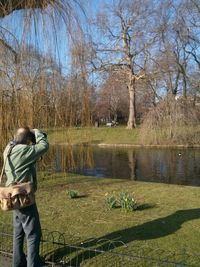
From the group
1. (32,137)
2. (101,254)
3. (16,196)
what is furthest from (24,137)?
(101,254)

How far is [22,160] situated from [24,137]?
0.27 m

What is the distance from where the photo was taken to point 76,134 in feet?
25.4

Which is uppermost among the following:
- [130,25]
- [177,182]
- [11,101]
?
[130,25]

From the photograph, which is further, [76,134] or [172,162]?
[172,162]

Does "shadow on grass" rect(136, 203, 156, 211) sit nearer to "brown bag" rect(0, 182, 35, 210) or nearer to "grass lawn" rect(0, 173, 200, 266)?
"grass lawn" rect(0, 173, 200, 266)

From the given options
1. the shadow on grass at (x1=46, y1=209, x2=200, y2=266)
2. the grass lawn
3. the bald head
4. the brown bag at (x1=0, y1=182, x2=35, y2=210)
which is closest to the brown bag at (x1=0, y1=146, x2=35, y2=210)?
the brown bag at (x1=0, y1=182, x2=35, y2=210)

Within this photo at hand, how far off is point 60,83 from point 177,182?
944cm

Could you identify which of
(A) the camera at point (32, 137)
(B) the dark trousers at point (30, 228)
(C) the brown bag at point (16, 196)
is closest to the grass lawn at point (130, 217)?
(B) the dark trousers at point (30, 228)

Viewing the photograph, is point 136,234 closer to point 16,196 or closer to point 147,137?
point 16,196

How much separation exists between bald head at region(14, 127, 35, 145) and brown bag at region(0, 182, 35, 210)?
48cm

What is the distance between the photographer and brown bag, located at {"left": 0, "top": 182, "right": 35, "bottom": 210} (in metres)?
4.36

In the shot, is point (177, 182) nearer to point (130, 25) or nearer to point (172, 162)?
point (172, 162)

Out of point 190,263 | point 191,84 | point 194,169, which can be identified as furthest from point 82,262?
point 191,84

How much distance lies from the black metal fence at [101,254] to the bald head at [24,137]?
4.41 ft
